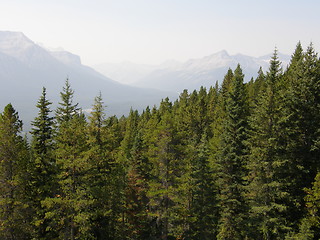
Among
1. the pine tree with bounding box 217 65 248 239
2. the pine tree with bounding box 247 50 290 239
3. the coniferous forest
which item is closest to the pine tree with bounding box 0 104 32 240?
the coniferous forest

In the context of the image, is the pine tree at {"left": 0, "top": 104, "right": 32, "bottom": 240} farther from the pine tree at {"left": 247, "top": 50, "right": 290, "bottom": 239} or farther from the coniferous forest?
the pine tree at {"left": 247, "top": 50, "right": 290, "bottom": 239}

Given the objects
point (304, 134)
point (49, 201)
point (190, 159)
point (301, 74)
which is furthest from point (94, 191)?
point (301, 74)

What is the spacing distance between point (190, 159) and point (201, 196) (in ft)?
15.1

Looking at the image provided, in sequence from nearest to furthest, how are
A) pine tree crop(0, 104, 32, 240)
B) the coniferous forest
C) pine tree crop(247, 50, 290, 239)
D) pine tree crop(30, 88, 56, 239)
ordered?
1. pine tree crop(0, 104, 32, 240)
2. the coniferous forest
3. pine tree crop(247, 50, 290, 239)
4. pine tree crop(30, 88, 56, 239)

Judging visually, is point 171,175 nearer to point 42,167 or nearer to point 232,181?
point 232,181

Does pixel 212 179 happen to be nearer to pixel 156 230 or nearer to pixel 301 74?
pixel 156 230

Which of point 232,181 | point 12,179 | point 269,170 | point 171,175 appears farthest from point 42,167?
point 269,170

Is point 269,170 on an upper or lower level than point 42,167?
upper

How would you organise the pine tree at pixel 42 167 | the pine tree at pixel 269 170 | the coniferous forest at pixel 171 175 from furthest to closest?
the pine tree at pixel 42 167, the pine tree at pixel 269 170, the coniferous forest at pixel 171 175

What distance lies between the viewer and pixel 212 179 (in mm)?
31672

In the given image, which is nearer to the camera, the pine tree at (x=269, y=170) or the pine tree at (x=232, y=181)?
the pine tree at (x=269, y=170)

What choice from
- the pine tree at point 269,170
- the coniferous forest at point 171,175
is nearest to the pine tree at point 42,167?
the coniferous forest at point 171,175

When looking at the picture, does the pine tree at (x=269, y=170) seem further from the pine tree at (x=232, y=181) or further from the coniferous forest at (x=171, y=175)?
the pine tree at (x=232, y=181)

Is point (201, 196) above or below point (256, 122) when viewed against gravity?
below
